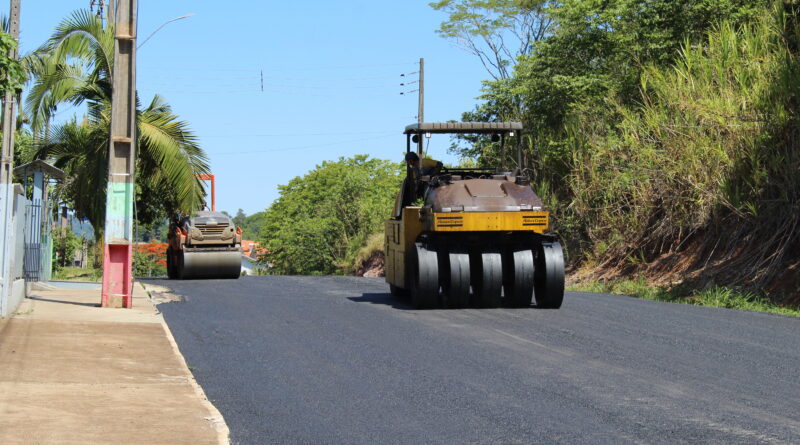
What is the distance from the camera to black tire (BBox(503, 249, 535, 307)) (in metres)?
14.9

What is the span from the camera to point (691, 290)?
17.9 metres

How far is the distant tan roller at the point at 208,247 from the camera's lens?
2494 cm

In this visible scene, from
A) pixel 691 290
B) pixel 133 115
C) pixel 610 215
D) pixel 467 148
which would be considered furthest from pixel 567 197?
pixel 133 115

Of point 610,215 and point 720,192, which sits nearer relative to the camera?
point 720,192

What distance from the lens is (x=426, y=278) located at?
14727mm

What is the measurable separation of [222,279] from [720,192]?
12721 mm

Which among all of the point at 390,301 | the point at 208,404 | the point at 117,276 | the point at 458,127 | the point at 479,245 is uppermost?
the point at 458,127

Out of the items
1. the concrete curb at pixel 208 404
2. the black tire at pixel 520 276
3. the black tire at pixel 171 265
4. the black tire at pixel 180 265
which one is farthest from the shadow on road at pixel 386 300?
the black tire at pixel 171 265

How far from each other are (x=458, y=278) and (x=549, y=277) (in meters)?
1.42

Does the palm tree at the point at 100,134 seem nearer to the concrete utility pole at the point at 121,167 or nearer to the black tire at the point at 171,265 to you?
the black tire at the point at 171,265

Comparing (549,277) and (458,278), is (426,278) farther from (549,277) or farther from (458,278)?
(549,277)

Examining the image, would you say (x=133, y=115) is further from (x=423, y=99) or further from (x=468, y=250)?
(x=423, y=99)

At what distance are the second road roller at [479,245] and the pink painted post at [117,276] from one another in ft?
14.7

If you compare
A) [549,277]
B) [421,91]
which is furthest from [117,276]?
[421,91]
